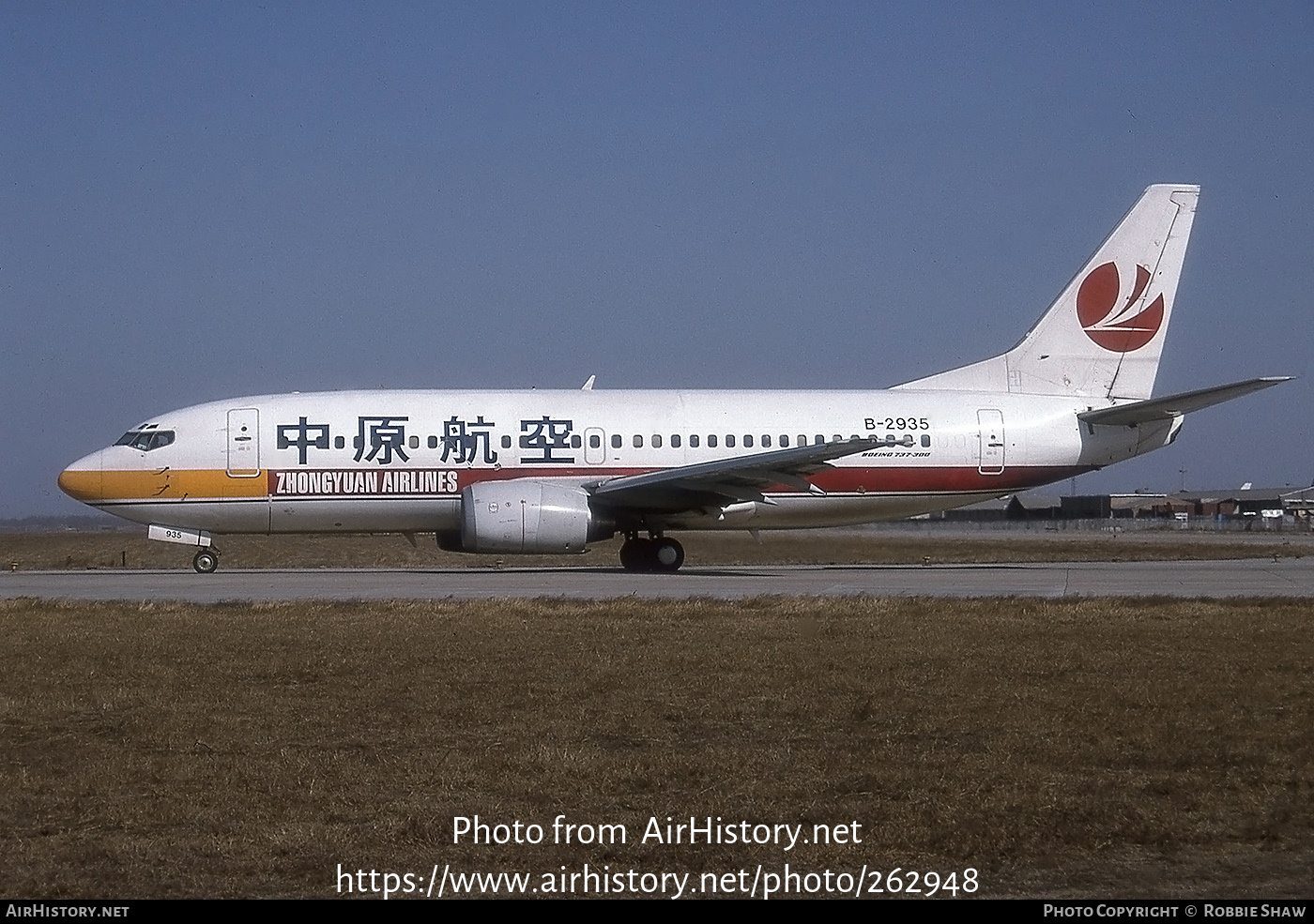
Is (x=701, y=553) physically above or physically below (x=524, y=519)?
below

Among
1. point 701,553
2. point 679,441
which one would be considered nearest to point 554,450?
Result: point 679,441

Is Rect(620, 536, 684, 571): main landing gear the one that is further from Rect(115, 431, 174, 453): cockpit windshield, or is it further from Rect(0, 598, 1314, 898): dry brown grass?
Rect(0, 598, 1314, 898): dry brown grass

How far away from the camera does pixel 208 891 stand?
5.45 meters

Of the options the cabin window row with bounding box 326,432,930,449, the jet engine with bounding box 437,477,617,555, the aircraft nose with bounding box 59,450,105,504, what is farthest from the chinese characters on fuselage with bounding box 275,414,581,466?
the aircraft nose with bounding box 59,450,105,504

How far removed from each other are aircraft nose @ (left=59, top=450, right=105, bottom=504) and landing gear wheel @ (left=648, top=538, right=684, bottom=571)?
10.2 metres

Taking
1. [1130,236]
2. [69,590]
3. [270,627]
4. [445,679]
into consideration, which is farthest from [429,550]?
[445,679]

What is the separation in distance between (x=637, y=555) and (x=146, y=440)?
9.39 m

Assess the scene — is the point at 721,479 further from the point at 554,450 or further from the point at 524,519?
the point at 524,519

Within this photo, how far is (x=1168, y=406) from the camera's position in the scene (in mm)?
26078

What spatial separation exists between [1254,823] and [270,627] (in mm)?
10918

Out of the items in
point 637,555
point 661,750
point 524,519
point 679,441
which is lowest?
point 661,750

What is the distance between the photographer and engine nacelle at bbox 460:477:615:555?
24.2 meters

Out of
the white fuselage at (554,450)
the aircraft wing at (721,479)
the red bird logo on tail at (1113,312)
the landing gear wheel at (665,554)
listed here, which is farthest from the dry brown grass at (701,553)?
the red bird logo on tail at (1113,312)

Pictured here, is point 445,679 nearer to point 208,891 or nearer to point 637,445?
point 208,891
